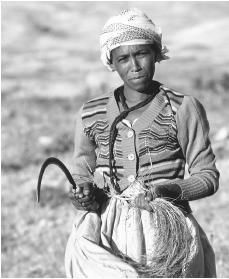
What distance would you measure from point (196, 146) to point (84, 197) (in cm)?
58

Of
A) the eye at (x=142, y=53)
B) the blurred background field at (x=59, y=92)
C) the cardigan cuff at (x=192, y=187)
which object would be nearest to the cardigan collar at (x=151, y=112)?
the eye at (x=142, y=53)

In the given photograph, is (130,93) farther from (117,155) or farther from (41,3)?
(41,3)

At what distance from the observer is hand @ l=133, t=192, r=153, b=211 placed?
3.29 m

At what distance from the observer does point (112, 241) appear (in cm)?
340

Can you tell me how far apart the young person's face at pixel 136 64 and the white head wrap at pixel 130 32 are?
0.03 meters

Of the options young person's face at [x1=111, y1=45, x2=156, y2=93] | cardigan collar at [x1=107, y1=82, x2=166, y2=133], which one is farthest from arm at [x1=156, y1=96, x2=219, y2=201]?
young person's face at [x1=111, y1=45, x2=156, y2=93]

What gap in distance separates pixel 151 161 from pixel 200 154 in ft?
0.76

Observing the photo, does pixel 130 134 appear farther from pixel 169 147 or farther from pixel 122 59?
pixel 122 59

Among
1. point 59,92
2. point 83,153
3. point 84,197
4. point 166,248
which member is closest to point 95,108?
point 83,153

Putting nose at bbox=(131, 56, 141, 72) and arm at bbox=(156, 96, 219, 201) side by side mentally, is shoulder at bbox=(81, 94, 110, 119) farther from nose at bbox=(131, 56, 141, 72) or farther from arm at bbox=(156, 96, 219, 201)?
arm at bbox=(156, 96, 219, 201)

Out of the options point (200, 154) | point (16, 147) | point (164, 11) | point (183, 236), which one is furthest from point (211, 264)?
point (164, 11)

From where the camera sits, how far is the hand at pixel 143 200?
10.8 feet

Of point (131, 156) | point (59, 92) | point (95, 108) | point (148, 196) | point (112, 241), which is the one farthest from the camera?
point (59, 92)

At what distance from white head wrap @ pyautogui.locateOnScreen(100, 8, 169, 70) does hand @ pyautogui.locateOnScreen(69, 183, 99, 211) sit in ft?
2.25
